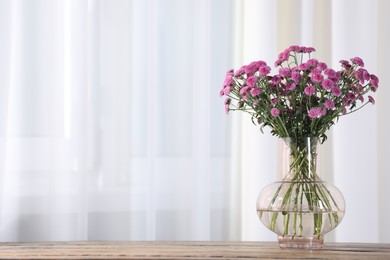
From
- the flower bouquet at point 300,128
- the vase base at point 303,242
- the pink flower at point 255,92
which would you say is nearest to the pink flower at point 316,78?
the flower bouquet at point 300,128

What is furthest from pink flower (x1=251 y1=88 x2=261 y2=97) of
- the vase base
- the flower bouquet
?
the vase base

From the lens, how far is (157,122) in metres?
1.79

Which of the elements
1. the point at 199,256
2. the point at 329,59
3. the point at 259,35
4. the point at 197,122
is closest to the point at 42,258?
the point at 199,256

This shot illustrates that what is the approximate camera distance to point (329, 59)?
1846 mm

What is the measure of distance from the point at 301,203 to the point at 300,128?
0.15 meters

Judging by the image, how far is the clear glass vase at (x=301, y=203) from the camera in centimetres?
141

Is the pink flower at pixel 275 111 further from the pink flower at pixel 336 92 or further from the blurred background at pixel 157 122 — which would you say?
the blurred background at pixel 157 122

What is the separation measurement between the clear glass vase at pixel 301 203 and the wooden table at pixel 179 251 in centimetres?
3

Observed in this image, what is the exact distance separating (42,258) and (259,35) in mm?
799

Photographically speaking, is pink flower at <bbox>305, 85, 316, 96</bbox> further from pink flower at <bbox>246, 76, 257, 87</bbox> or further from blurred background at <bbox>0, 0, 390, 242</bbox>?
blurred background at <bbox>0, 0, 390, 242</bbox>

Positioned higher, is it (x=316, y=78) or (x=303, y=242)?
(x=316, y=78)

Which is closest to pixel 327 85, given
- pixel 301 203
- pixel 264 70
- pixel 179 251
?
pixel 264 70

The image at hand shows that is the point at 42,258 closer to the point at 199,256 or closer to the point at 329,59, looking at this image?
the point at 199,256

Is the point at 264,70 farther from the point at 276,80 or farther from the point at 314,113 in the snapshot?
the point at 314,113
